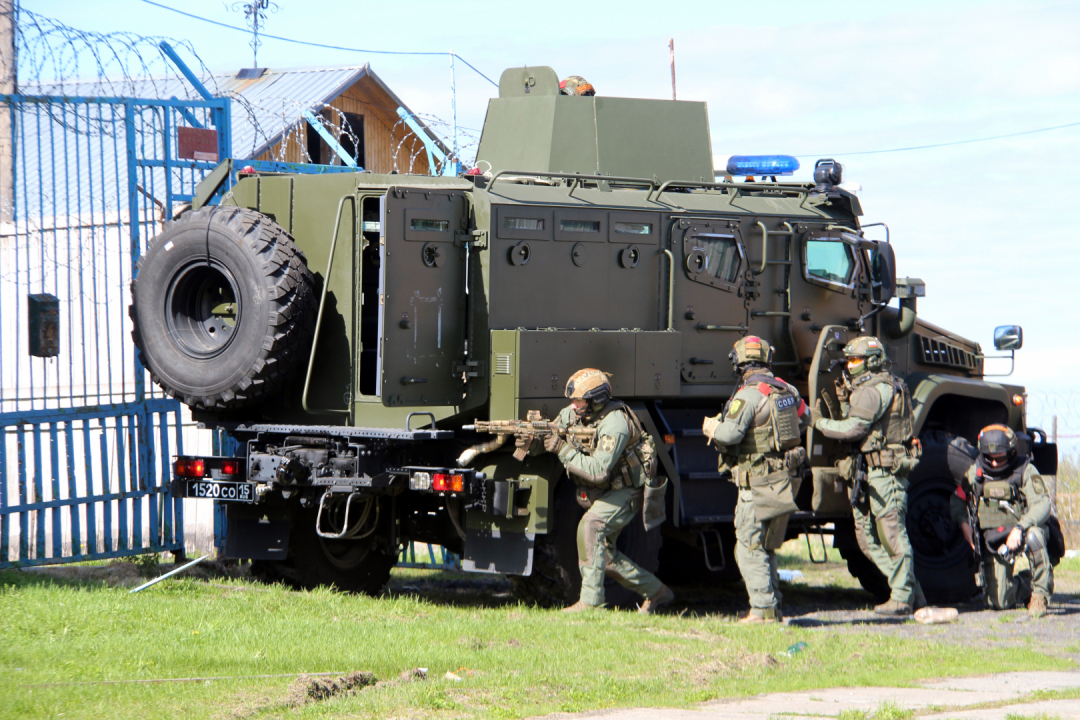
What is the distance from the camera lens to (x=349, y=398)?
9258 mm

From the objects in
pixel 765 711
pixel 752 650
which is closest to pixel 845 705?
pixel 765 711

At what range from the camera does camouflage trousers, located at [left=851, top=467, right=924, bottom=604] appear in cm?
990

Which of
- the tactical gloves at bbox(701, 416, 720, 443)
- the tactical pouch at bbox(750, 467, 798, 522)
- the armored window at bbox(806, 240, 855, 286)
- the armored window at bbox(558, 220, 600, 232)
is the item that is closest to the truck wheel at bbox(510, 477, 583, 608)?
the tactical gloves at bbox(701, 416, 720, 443)

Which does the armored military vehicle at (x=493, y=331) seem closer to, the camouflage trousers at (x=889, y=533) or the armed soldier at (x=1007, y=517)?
the camouflage trousers at (x=889, y=533)

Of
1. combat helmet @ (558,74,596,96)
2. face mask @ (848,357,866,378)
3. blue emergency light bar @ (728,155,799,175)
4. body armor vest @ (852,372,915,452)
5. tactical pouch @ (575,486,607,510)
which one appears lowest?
tactical pouch @ (575,486,607,510)

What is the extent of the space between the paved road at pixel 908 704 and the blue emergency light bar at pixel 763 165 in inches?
204

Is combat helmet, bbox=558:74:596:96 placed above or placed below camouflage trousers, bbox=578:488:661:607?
above

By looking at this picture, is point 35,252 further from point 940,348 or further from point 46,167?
point 940,348

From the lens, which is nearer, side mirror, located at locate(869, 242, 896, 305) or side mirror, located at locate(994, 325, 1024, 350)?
side mirror, located at locate(869, 242, 896, 305)

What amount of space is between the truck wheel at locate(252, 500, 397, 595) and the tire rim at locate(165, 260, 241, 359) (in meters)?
1.53

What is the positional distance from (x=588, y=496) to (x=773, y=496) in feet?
4.03

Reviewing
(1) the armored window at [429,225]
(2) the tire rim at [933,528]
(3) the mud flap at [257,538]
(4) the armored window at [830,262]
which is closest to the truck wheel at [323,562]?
(3) the mud flap at [257,538]

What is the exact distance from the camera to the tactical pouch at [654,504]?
9164mm

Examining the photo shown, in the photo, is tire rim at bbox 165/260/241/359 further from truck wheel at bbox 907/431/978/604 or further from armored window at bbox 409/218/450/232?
truck wheel at bbox 907/431/978/604
